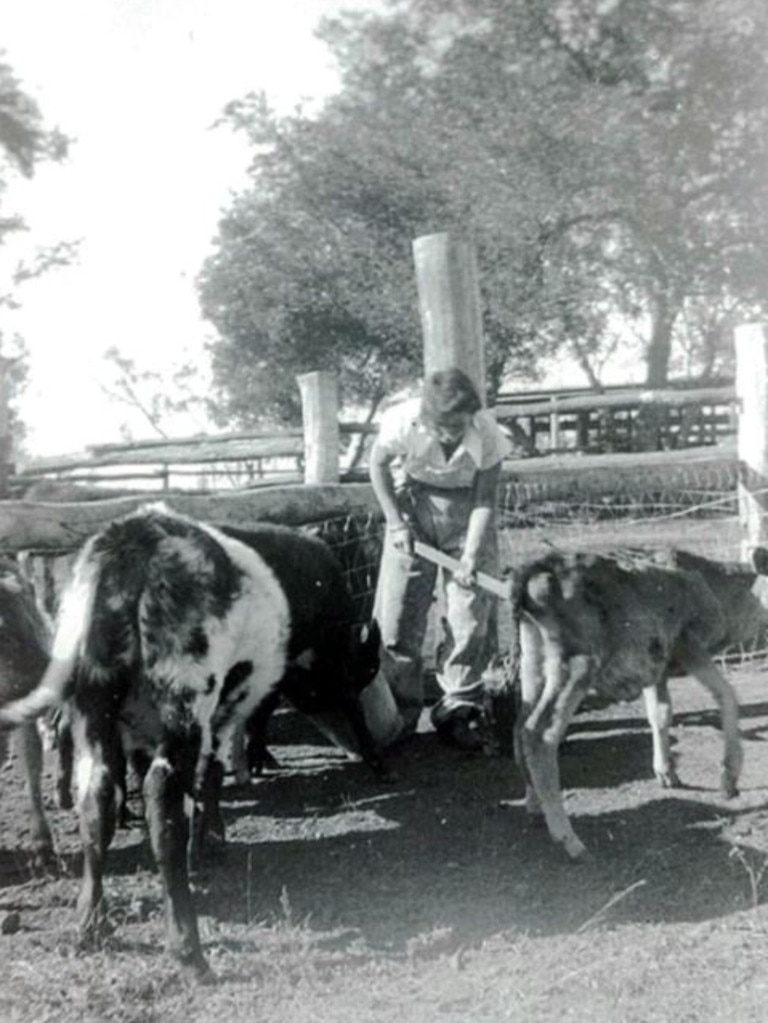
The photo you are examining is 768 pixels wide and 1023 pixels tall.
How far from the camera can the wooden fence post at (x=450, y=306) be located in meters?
6.72

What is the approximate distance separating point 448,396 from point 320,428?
73.5 inches

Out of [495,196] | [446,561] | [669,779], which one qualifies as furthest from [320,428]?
[495,196]

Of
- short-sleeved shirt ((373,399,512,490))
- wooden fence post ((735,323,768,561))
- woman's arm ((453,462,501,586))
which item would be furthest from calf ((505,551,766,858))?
wooden fence post ((735,323,768,561))

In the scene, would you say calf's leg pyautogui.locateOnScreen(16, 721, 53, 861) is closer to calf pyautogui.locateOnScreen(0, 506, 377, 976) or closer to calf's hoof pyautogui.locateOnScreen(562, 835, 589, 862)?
calf pyautogui.locateOnScreen(0, 506, 377, 976)

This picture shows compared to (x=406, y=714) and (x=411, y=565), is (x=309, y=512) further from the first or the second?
(x=406, y=714)

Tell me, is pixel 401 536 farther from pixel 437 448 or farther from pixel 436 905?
pixel 436 905

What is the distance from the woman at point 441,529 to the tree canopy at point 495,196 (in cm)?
1395

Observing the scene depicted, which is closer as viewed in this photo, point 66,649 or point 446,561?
point 66,649

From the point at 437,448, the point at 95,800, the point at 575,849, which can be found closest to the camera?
the point at 95,800

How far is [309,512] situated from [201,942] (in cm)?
309

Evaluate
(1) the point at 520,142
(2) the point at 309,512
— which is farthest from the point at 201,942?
(1) the point at 520,142

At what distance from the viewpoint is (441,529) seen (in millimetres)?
6121

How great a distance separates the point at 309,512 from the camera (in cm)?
664

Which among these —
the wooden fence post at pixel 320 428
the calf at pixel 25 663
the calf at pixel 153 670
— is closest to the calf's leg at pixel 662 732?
the calf at pixel 153 670
